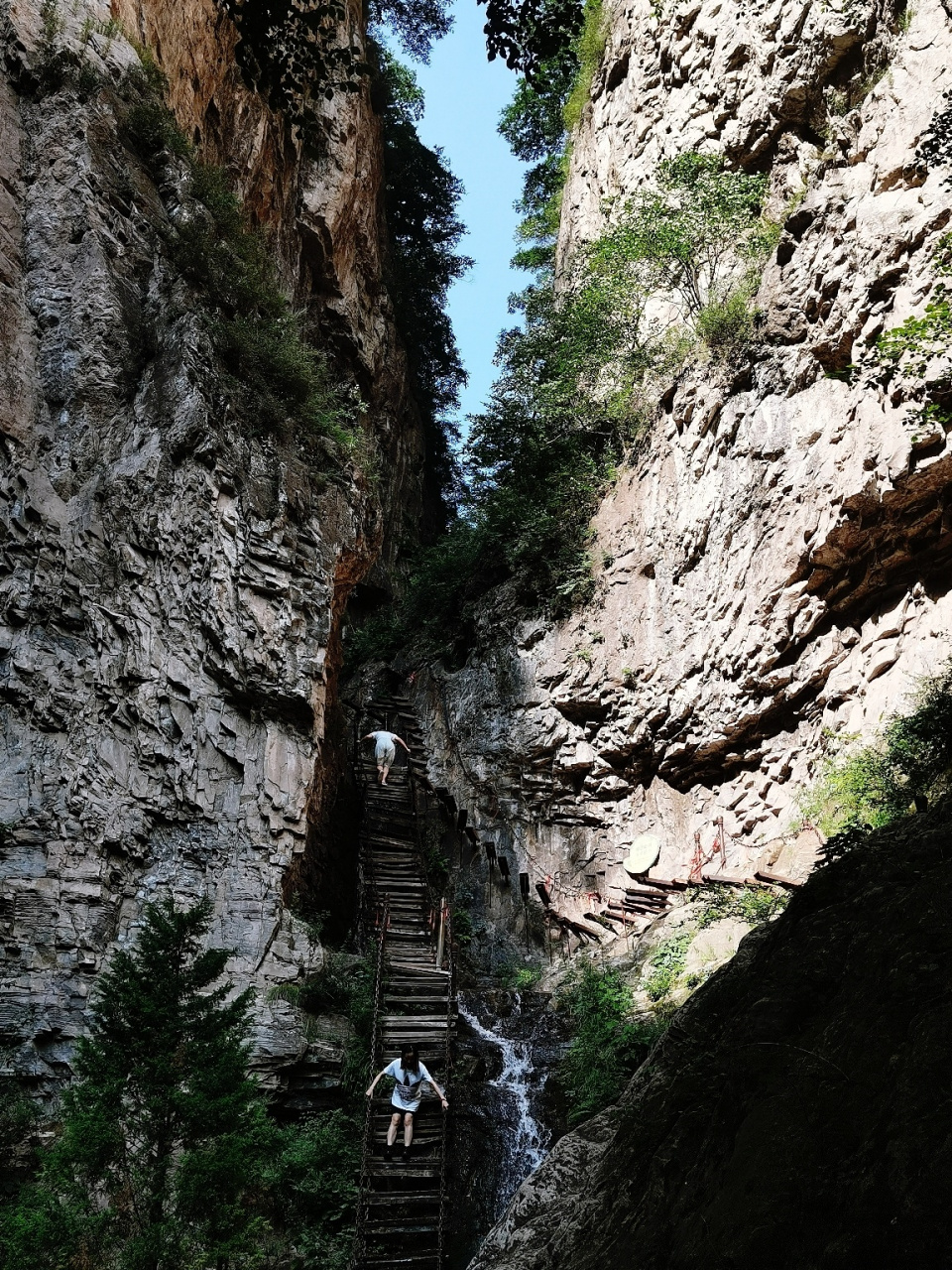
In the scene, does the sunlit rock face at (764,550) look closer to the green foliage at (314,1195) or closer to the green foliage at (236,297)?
the green foliage at (236,297)

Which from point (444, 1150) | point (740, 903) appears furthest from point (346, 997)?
point (740, 903)

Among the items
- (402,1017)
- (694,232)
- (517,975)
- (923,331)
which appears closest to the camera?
(923,331)

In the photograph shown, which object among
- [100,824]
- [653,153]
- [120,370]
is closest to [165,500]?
[120,370]

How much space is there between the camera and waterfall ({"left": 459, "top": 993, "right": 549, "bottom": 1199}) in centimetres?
878

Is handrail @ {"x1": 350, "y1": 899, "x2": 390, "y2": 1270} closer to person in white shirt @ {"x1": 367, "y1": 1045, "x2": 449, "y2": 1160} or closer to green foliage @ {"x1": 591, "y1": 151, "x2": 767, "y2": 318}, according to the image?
person in white shirt @ {"x1": 367, "y1": 1045, "x2": 449, "y2": 1160}

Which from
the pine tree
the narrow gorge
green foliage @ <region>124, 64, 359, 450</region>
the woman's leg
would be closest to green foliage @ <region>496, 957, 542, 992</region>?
the narrow gorge

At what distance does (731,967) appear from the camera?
4660mm

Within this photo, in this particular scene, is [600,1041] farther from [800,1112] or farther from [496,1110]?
[800,1112]

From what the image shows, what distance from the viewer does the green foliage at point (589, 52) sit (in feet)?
75.9

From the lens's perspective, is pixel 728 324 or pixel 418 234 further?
pixel 418 234

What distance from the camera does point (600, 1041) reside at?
9.50 meters

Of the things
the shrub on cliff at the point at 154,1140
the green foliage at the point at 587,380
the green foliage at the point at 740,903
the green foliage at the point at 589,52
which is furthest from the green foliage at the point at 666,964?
the green foliage at the point at 589,52

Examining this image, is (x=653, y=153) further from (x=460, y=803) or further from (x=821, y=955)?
(x=821, y=955)

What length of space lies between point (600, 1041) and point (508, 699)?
7.65 meters
